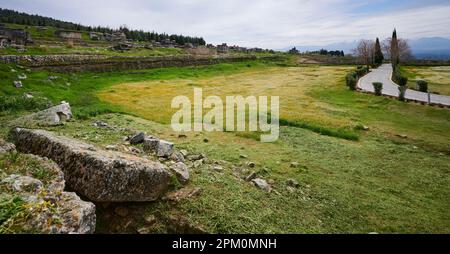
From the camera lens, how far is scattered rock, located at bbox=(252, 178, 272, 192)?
962 centimetres

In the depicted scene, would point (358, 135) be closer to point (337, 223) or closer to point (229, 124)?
point (229, 124)

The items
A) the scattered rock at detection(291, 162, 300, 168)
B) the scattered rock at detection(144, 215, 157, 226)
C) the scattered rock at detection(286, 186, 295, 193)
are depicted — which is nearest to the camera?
the scattered rock at detection(144, 215, 157, 226)

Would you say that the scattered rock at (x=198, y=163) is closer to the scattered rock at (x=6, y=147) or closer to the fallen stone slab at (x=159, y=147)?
the fallen stone slab at (x=159, y=147)

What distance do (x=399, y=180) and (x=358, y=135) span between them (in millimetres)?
6272

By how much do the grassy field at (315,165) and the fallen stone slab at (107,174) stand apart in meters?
0.50

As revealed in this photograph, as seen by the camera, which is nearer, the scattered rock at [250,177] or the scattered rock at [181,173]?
the scattered rock at [181,173]

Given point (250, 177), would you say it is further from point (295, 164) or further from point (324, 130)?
point (324, 130)

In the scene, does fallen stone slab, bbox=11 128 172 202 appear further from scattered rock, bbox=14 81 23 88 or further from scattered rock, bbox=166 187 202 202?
scattered rock, bbox=14 81 23 88

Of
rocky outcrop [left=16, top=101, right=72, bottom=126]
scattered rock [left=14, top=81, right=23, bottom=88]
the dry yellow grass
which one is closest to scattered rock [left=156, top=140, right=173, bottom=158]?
rocky outcrop [left=16, top=101, right=72, bottom=126]

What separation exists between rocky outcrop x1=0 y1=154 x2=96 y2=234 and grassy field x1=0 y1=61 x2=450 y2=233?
3.85 feet

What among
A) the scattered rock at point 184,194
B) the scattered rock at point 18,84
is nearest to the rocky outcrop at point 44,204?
the scattered rock at point 184,194

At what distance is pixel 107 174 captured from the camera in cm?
691

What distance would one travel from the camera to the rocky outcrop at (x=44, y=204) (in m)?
5.42
